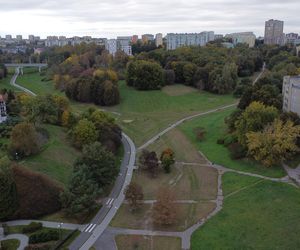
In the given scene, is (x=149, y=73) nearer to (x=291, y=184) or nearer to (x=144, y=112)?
(x=144, y=112)

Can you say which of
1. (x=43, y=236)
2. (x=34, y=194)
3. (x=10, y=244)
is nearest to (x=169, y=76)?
(x=34, y=194)

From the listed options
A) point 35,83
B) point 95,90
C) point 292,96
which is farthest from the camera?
point 35,83

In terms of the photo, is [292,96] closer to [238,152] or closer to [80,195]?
[238,152]

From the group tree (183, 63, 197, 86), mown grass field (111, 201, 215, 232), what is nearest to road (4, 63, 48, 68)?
tree (183, 63, 197, 86)

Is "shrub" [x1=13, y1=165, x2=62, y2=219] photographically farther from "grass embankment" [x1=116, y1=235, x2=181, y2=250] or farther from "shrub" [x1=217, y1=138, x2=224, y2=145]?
"shrub" [x1=217, y1=138, x2=224, y2=145]

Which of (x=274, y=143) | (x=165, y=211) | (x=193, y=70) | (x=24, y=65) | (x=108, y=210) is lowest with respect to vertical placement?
(x=108, y=210)

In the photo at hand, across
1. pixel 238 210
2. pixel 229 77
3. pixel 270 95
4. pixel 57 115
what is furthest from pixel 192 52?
pixel 238 210

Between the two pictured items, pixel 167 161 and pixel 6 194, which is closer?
pixel 6 194

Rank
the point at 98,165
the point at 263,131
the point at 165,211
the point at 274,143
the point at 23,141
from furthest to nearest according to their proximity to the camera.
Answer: the point at 263,131
the point at 274,143
the point at 23,141
the point at 98,165
the point at 165,211
